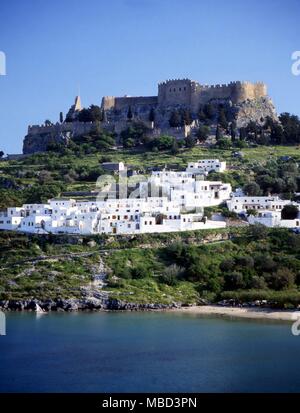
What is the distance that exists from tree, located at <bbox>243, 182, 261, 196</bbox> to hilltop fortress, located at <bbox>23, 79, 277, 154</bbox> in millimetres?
13159

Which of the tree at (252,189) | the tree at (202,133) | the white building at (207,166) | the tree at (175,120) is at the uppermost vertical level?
the tree at (175,120)

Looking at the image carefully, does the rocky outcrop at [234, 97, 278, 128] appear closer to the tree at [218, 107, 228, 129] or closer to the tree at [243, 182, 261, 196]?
the tree at [218, 107, 228, 129]

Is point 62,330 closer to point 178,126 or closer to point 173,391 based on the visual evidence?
point 173,391

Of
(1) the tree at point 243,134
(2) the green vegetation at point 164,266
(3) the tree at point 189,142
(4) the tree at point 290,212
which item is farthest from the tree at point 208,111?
(2) the green vegetation at point 164,266

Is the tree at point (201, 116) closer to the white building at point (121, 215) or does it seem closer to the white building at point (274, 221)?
the white building at point (121, 215)

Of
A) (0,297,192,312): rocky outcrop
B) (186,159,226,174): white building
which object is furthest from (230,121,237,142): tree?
(0,297,192,312): rocky outcrop

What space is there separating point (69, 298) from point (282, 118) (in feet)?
Result: 102

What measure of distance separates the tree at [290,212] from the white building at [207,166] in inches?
334

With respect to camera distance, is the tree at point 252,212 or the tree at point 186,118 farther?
the tree at point 186,118

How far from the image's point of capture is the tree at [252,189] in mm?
55094

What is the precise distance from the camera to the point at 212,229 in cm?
4953

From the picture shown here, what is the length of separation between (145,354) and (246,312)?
28.6 feet

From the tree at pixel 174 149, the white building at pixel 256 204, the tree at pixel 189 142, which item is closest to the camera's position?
the white building at pixel 256 204
